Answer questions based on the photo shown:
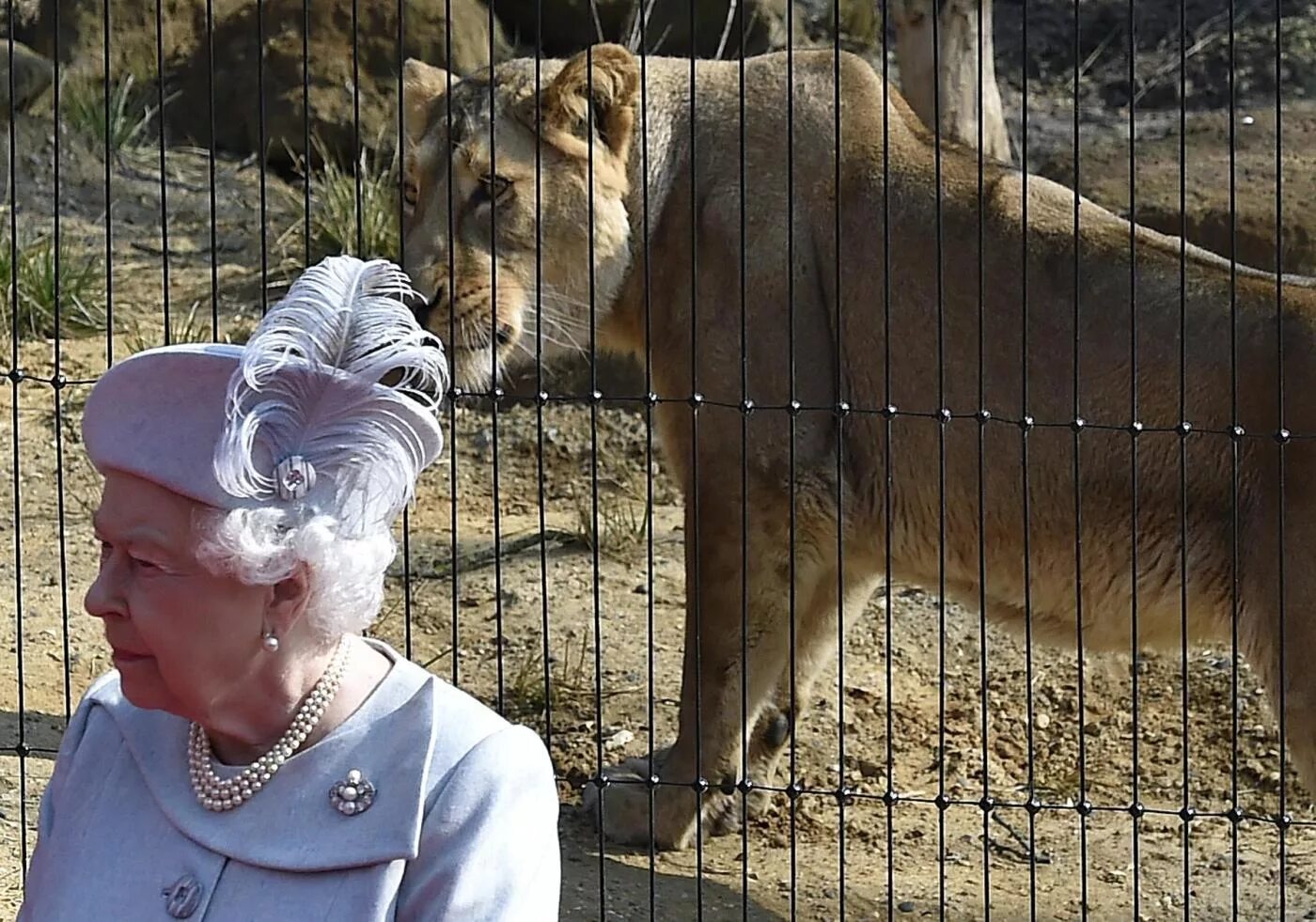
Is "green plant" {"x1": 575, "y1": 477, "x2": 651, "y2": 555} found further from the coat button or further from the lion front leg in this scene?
the coat button

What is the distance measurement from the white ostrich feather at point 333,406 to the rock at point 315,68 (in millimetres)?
8124

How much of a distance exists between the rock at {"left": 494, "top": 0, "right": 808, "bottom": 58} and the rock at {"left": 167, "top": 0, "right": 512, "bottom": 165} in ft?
1.80

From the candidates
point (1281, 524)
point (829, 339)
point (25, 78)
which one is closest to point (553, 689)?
point (829, 339)

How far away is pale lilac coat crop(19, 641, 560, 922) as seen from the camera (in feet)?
8.04

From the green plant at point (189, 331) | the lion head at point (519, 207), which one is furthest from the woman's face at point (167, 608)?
the green plant at point (189, 331)

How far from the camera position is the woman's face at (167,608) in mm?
2443

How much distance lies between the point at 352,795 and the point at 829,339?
10.2 ft

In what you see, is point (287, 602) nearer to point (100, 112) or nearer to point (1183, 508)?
point (1183, 508)

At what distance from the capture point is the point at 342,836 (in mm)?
2486

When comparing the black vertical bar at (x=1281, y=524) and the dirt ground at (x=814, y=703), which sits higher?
the black vertical bar at (x=1281, y=524)

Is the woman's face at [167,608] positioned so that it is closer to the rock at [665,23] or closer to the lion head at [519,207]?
the lion head at [519,207]

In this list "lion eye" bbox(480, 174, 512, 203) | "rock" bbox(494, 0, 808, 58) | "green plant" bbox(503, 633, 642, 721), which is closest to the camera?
"lion eye" bbox(480, 174, 512, 203)

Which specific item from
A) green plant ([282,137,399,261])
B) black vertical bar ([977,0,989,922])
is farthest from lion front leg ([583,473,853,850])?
green plant ([282,137,399,261])

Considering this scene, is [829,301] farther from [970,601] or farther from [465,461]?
[465,461]
